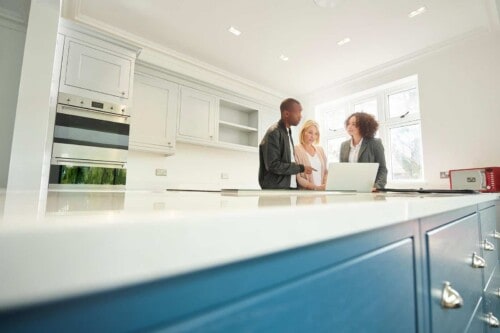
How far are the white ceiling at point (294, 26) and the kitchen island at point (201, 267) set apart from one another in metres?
2.57

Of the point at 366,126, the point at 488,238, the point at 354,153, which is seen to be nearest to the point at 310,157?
the point at 354,153

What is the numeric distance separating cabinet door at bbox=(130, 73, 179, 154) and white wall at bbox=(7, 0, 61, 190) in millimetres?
1108

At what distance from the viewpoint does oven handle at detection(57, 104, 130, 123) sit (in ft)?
6.68

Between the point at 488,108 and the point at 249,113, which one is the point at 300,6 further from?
the point at 488,108

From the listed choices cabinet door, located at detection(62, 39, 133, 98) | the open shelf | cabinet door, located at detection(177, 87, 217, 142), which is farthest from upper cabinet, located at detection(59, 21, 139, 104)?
the open shelf

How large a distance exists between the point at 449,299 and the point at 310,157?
1.36 metres

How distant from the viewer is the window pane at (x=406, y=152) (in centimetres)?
319

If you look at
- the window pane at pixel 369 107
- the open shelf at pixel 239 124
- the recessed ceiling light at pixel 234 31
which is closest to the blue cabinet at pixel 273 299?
the recessed ceiling light at pixel 234 31

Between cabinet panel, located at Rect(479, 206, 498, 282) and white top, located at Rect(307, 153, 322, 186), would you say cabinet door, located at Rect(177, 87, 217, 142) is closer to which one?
white top, located at Rect(307, 153, 322, 186)

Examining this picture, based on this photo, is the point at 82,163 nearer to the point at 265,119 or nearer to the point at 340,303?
the point at 340,303

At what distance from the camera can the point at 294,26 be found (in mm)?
2633

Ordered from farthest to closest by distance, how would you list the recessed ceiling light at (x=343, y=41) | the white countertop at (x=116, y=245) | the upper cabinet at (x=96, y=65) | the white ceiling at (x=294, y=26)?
1. the recessed ceiling light at (x=343, y=41)
2. the white ceiling at (x=294, y=26)
3. the upper cabinet at (x=96, y=65)
4. the white countertop at (x=116, y=245)

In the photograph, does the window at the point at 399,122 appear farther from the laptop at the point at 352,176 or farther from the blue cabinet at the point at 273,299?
the blue cabinet at the point at 273,299

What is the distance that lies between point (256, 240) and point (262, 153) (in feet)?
4.64
